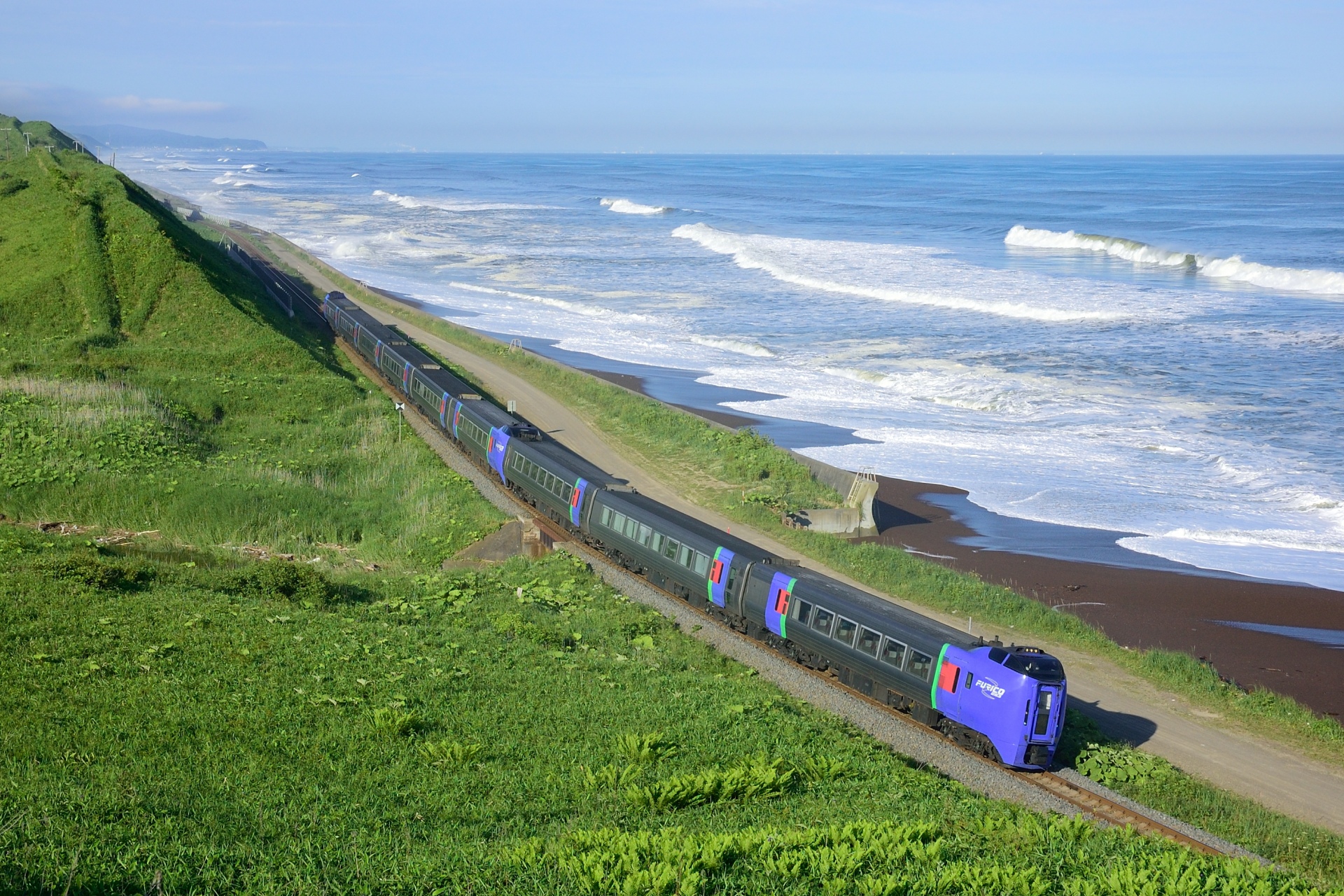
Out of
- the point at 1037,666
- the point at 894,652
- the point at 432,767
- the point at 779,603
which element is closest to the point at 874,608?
the point at 894,652

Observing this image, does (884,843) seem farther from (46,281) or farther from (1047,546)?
(46,281)

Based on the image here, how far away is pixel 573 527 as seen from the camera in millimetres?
31094

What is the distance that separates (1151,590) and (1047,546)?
3964mm

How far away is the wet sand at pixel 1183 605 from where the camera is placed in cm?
2541

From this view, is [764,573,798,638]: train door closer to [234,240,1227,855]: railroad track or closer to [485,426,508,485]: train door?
[234,240,1227,855]: railroad track

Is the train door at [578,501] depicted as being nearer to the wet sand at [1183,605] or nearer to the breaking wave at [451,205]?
the wet sand at [1183,605]

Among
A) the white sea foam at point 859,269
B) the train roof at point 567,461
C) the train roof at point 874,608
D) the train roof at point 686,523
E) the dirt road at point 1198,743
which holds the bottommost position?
the dirt road at point 1198,743

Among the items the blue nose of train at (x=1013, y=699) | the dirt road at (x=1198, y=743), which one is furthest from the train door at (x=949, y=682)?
the dirt road at (x=1198, y=743)

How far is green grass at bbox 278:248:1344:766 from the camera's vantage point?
22562 mm

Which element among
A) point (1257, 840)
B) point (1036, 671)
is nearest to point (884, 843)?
point (1036, 671)

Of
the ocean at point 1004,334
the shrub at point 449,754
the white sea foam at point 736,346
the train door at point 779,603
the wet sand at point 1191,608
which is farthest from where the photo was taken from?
the white sea foam at point 736,346

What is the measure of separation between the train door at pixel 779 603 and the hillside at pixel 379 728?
1.50m

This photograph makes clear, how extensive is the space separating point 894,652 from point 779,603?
338cm

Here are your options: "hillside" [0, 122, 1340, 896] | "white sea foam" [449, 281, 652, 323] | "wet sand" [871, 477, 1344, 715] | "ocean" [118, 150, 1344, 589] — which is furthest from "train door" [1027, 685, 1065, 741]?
"white sea foam" [449, 281, 652, 323]
